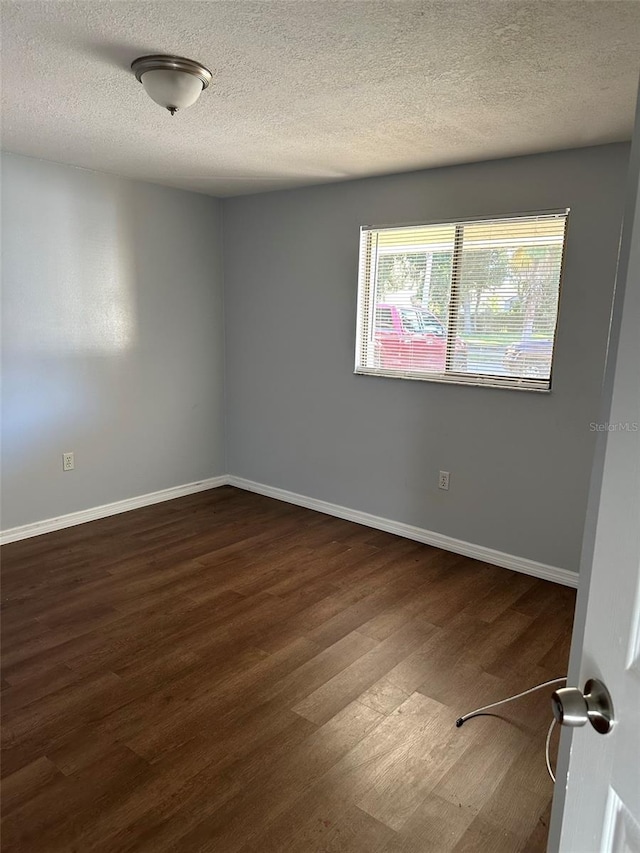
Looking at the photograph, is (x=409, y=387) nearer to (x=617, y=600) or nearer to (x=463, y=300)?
(x=463, y=300)

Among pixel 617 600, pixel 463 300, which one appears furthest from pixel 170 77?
pixel 617 600

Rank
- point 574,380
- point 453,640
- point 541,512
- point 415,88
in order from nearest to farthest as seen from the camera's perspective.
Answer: point 415,88 → point 453,640 → point 574,380 → point 541,512

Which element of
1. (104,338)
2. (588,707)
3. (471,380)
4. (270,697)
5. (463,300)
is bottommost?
(270,697)

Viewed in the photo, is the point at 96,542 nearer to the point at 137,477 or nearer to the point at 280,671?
the point at 137,477

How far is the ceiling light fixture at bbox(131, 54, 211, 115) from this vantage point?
1.92m

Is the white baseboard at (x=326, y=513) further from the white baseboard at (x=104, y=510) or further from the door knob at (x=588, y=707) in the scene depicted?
the door knob at (x=588, y=707)

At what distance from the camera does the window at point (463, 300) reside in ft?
9.93

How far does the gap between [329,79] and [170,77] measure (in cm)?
57

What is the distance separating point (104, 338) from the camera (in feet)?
12.6

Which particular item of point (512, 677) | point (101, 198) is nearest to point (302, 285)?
point (101, 198)

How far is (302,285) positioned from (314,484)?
1476 millimetres

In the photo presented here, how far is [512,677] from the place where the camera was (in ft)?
7.55

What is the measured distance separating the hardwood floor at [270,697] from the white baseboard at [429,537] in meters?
Answer: 0.08

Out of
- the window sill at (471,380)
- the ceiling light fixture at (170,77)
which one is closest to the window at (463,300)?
the window sill at (471,380)
